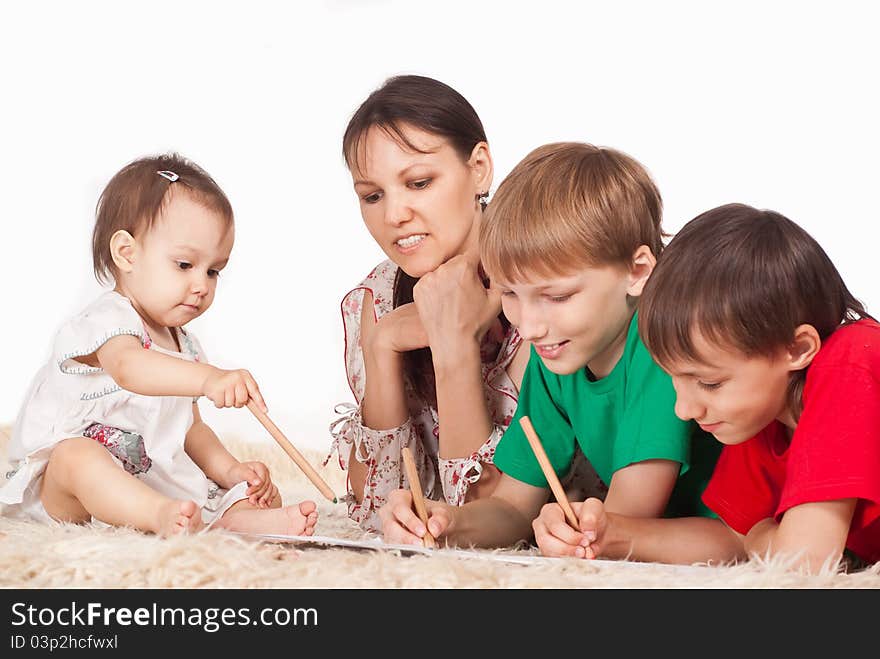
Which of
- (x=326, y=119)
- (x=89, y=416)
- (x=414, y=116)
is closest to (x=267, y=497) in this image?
(x=89, y=416)

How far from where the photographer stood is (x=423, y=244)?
5.22 feet

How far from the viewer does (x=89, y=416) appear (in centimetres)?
156

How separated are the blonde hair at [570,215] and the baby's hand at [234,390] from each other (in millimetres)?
340

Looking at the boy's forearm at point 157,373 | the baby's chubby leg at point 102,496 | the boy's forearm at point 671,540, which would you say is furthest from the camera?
the boy's forearm at point 157,373

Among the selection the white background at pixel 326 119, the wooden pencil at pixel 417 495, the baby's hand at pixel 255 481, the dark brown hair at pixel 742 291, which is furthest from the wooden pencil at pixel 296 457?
the white background at pixel 326 119

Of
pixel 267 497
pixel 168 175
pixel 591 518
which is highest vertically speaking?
pixel 168 175

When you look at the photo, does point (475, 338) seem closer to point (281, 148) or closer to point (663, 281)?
point (663, 281)

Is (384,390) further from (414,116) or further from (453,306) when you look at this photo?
(414,116)

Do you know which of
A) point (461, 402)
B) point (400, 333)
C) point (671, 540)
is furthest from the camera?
point (400, 333)

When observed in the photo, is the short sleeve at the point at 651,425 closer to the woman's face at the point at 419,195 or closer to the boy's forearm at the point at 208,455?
the woman's face at the point at 419,195

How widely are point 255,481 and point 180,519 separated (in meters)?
0.31

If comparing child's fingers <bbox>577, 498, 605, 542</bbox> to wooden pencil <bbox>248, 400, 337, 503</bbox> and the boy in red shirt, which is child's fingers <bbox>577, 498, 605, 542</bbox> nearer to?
the boy in red shirt

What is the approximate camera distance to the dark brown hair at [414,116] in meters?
1.57
